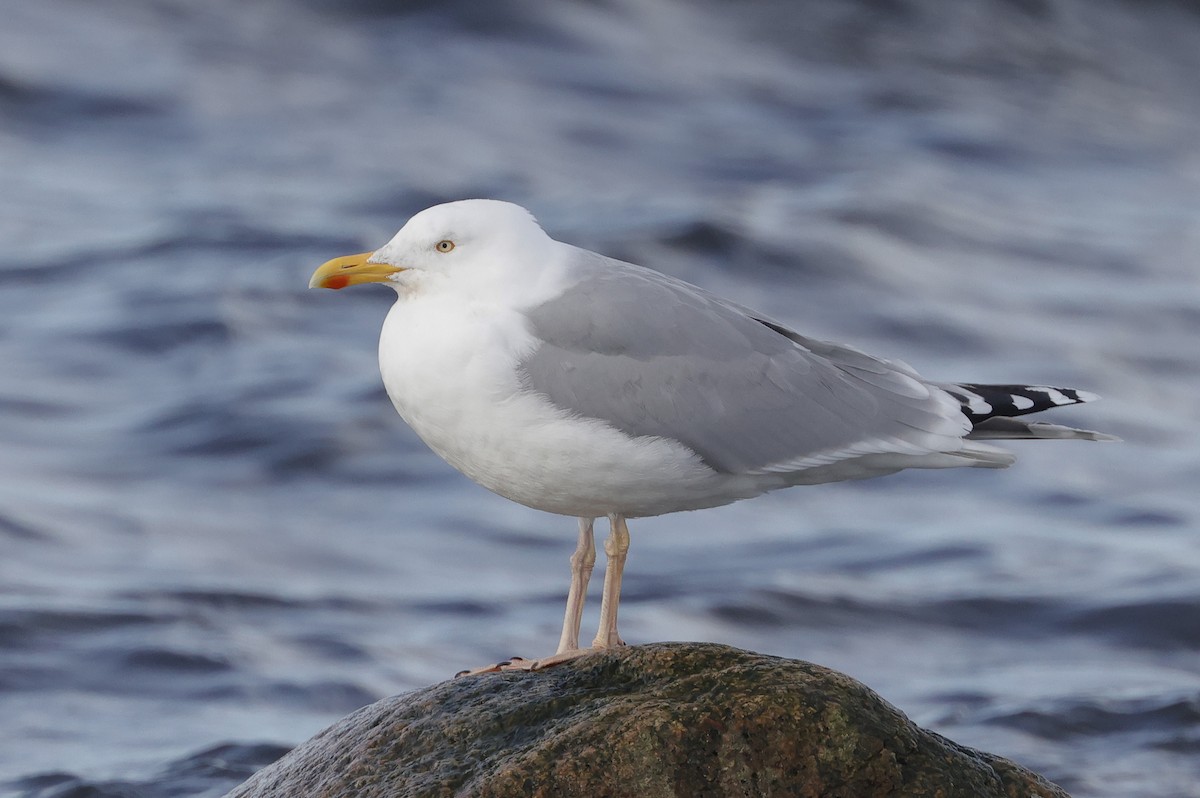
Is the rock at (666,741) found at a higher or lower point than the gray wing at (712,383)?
lower

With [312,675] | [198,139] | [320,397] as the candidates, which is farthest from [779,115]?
[312,675]

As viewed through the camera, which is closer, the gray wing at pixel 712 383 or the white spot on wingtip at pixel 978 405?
the gray wing at pixel 712 383

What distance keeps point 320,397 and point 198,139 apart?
725 centimetres

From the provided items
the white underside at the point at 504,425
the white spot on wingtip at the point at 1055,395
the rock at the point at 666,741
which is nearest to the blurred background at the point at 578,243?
the white spot on wingtip at the point at 1055,395

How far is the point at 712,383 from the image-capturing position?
18.8ft

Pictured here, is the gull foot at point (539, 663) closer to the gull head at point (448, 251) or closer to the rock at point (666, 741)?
the rock at point (666, 741)

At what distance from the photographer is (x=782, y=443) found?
5.79 m

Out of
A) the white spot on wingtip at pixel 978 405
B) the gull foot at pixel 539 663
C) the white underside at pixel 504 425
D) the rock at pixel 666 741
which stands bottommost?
the rock at pixel 666 741

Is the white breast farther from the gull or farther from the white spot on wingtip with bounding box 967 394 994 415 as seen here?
the white spot on wingtip with bounding box 967 394 994 415

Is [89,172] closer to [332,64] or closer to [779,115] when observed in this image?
[332,64]

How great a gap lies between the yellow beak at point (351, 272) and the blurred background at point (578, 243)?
13.3 ft

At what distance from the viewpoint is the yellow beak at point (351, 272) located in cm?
549

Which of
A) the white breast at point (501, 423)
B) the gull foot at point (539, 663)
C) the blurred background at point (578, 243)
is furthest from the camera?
the blurred background at point (578, 243)

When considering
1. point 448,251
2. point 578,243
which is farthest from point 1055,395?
point 578,243
